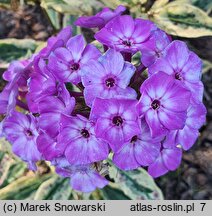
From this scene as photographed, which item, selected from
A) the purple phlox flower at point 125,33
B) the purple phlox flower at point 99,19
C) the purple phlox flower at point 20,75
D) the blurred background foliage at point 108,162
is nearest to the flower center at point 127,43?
the purple phlox flower at point 125,33

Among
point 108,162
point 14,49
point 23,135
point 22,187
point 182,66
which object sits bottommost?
point 22,187

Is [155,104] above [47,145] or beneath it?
above

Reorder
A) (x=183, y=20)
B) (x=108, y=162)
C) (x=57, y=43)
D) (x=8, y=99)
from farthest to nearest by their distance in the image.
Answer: (x=183, y=20) < (x=108, y=162) < (x=8, y=99) < (x=57, y=43)

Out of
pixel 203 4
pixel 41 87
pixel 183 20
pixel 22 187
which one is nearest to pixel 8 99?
pixel 41 87

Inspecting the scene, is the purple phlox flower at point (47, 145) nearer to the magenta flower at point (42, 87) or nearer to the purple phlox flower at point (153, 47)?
the magenta flower at point (42, 87)

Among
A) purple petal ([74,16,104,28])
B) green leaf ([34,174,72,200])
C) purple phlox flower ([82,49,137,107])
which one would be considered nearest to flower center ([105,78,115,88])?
purple phlox flower ([82,49,137,107])

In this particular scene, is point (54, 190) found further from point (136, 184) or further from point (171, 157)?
point (171, 157)

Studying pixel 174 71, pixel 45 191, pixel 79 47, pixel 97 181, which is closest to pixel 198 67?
pixel 174 71
